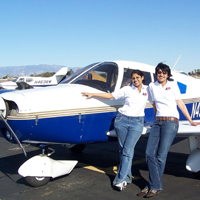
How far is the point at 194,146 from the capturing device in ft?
15.1

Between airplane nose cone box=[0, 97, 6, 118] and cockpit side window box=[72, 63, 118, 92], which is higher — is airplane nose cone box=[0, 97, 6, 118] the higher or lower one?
the lower one

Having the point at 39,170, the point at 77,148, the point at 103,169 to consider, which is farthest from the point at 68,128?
the point at 77,148

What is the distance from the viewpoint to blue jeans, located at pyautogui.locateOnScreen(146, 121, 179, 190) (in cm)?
363

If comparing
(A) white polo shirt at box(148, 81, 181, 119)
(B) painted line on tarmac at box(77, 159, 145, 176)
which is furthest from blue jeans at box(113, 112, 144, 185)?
(B) painted line on tarmac at box(77, 159, 145, 176)

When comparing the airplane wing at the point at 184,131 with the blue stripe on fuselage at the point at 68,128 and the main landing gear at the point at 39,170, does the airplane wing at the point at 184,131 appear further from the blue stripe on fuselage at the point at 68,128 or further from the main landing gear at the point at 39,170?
the main landing gear at the point at 39,170

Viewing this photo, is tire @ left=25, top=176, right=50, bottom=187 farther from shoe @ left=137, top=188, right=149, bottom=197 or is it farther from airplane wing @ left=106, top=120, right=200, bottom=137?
shoe @ left=137, top=188, right=149, bottom=197

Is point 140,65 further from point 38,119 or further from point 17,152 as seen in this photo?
point 17,152

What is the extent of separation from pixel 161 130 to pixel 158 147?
0.25 m

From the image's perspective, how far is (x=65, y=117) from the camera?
398 centimetres

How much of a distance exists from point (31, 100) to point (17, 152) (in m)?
3.22

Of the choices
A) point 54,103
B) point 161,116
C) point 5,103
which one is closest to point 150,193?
point 161,116

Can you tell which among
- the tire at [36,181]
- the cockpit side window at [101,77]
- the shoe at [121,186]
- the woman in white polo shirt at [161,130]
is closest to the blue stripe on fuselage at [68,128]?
the cockpit side window at [101,77]

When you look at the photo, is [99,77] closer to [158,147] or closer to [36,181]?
[158,147]

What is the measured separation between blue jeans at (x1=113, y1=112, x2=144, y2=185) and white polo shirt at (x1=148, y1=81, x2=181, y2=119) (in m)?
0.40
